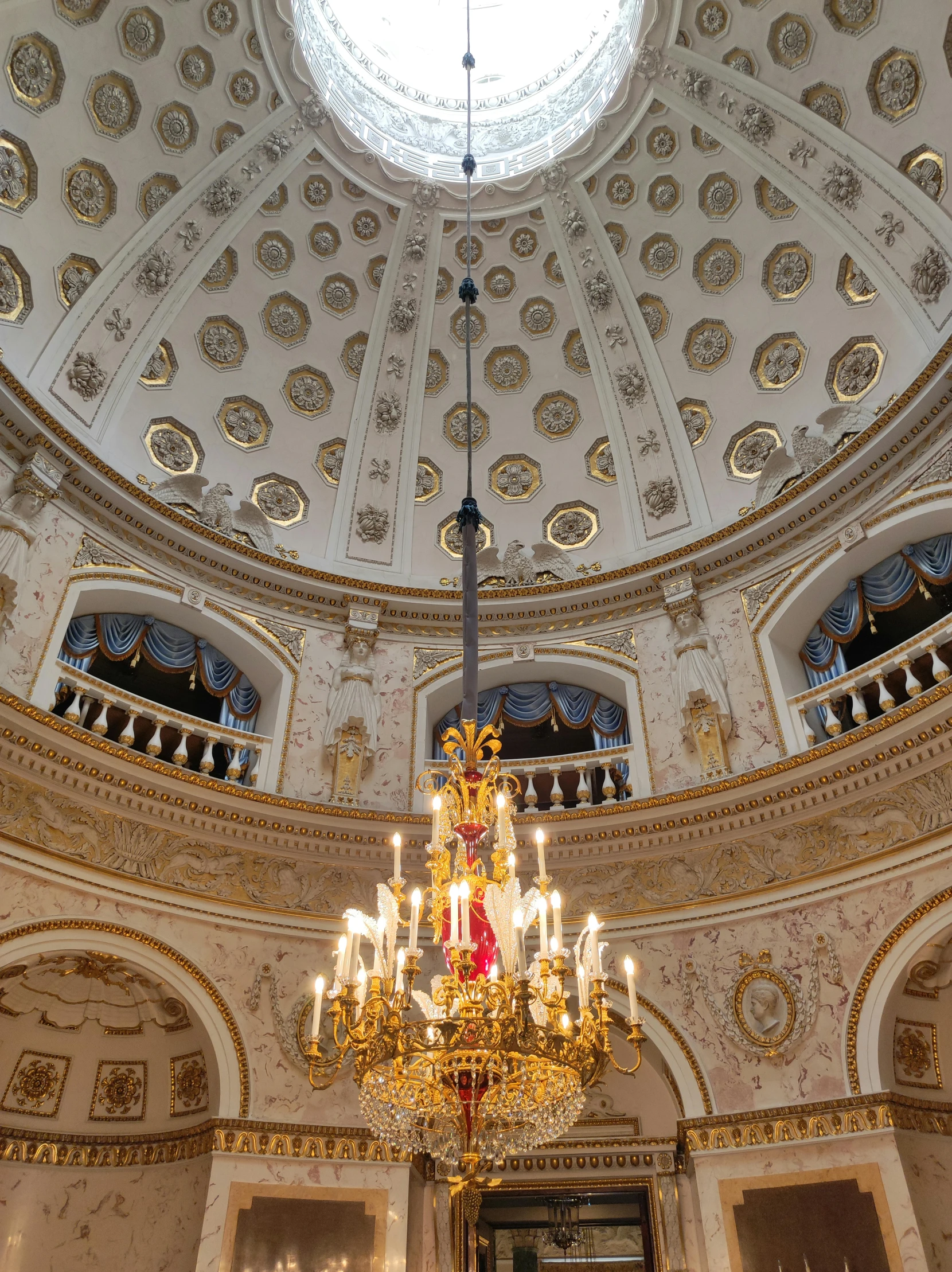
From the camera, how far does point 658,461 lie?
14.6 m

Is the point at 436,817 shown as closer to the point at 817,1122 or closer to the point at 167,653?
the point at 817,1122

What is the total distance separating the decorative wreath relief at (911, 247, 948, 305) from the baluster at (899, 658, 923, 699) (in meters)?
5.07

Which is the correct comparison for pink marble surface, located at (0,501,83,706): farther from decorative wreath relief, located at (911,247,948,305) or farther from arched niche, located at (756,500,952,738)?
decorative wreath relief, located at (911,247,948,305)

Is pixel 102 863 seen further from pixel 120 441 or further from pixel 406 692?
pixel 120 441

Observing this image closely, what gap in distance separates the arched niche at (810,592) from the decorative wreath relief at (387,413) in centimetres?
695

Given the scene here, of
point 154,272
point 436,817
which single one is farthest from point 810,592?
point 154,272

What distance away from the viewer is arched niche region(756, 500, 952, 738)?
36.6ft

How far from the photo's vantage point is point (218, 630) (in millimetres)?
12578

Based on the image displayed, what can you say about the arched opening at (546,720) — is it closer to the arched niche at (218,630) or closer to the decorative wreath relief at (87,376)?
the arched niche at (218,630)

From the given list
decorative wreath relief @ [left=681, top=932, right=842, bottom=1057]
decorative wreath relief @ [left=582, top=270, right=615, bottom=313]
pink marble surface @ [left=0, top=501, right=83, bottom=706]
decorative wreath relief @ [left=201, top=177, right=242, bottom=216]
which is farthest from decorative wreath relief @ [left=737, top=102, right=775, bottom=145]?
decorative wreath relief @ [left=681, top=932, right=842, bottom=1057]

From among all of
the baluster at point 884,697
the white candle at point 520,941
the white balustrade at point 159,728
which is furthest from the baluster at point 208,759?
the baluster at point 884,697

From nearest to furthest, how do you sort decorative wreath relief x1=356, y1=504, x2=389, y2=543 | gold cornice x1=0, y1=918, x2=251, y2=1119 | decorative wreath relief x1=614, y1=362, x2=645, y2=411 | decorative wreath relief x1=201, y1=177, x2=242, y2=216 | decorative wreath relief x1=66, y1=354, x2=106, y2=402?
1. gold cornice x1=0, y1=918, x2=251, y2=1119
2. decorative wreath relief x1=66, y1=354, x2=106, y2=402
3. decorative wreath relief x1=201, y1=177, x2=242, y2=216
4. decorative wreath relief x1=356, y1=504, x2=389, y2=543
5. decorative wreath relief x1=614, y1=362, x2=645, y2=411

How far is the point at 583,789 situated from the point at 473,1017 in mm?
6149

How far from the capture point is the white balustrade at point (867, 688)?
9719 millimetres
